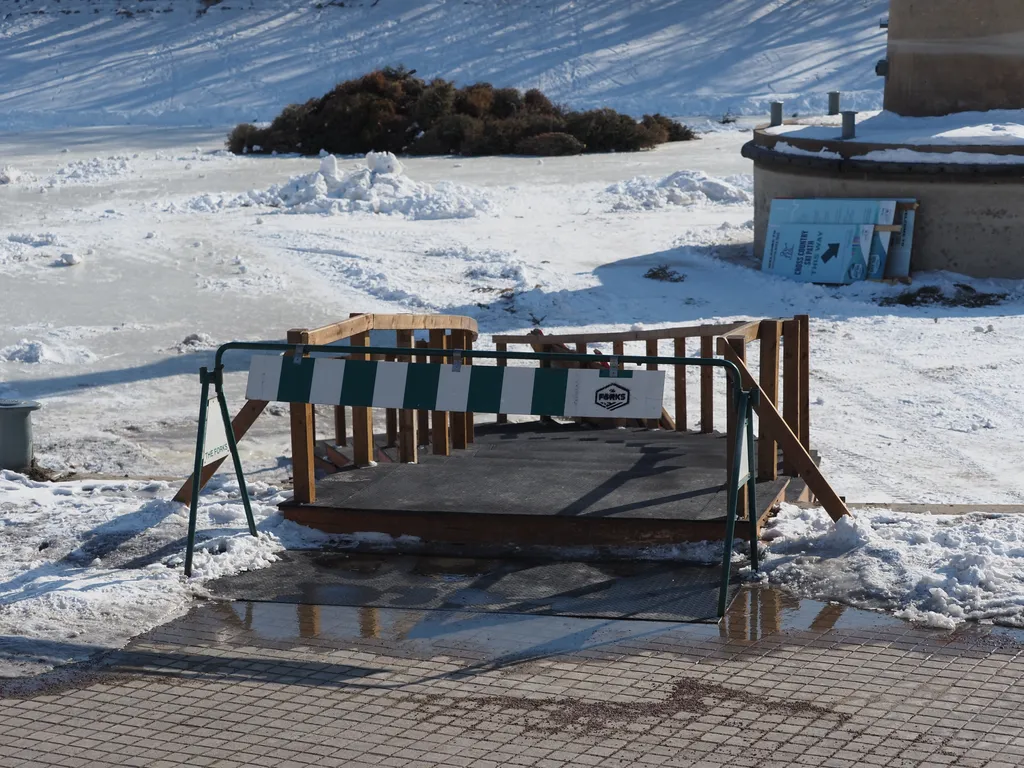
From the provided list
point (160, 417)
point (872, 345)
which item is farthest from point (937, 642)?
point (872, 345)

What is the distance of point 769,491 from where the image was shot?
7617 millimetres

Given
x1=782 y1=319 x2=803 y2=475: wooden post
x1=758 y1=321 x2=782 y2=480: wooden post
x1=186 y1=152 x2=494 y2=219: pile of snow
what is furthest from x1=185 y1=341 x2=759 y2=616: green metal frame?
x1=186 y1=152 x2=494 y2=219: pile of snow

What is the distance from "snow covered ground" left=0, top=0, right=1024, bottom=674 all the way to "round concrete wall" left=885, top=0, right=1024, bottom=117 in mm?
2542

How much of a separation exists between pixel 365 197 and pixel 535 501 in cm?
1423

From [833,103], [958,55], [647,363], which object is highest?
[958,55]

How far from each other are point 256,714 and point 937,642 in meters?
2.69

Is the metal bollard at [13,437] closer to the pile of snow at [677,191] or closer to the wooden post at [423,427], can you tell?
the wooden post at [423,427]

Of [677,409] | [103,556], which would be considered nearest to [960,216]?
[677,409]

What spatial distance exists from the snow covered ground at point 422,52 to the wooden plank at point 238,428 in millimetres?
30657

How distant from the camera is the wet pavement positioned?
5082 mm

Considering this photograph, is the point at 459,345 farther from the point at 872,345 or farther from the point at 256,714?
the point at 872,345

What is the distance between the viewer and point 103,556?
7211 mm

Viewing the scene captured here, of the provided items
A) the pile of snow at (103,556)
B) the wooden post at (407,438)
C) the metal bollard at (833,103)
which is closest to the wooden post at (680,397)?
the wooden post at (407,438)

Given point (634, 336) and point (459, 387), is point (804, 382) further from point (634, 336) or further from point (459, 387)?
point (459, 387)
